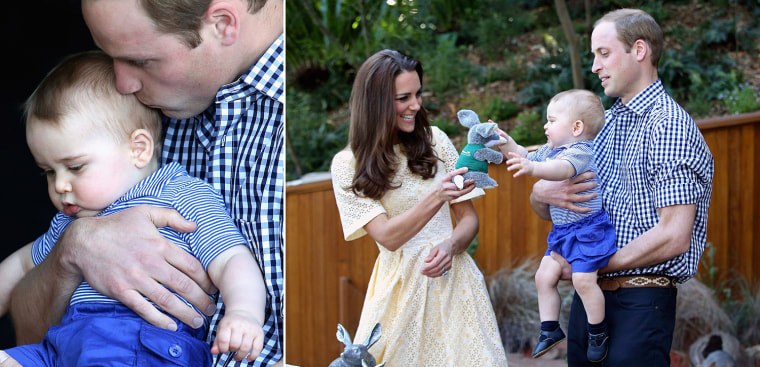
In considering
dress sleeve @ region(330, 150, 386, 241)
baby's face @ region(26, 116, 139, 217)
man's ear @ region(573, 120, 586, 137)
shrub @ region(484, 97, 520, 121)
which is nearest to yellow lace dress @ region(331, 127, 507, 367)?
dress sleeve @ region(330, 150, 386, 241)

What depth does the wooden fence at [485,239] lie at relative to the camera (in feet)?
12.8

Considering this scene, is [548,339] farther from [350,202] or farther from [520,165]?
[350,202]

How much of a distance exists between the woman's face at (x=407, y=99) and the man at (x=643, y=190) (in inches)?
24.0

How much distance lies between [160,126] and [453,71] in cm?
315

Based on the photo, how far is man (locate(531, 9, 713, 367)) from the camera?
2352mm

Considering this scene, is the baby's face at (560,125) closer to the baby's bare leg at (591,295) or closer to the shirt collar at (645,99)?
the shirt collar at (645,99)

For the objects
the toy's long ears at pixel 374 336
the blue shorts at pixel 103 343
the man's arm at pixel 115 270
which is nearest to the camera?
the blue shorts at pixel 103 343

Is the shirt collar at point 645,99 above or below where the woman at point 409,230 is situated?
above

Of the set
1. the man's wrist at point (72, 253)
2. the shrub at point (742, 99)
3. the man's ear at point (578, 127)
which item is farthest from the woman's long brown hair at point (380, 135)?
the shrub at point (742, 99)

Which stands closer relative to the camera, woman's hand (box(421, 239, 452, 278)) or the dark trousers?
the dark trousers

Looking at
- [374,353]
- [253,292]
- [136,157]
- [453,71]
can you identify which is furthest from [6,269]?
[453,71]

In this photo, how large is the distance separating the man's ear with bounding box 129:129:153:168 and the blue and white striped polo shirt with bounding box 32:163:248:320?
2.3 inches

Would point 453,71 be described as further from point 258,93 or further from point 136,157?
point 136,157

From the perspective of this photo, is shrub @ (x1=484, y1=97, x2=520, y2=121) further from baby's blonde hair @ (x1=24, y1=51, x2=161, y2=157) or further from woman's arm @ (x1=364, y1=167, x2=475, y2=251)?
baby's blonde hair @ (x1=24, y1=51, x2=161, y2=157)
